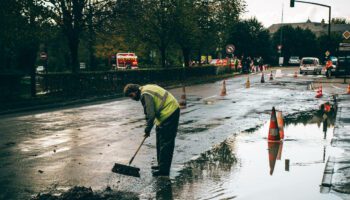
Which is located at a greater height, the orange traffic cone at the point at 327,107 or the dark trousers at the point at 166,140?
the dark trousers at the point at 166,140

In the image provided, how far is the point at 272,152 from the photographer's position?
9547mm

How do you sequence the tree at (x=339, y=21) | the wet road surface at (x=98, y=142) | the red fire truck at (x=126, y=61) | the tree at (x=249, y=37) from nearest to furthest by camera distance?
1. the wet road surface at (x=98, y=142)
2. the red fire truck at (x=126, y=61)
3. the tree at (x=249, y=37)
4. the tree at (x=339, y=21)

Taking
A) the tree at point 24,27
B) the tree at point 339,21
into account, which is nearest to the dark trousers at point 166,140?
the tree at point 24,27

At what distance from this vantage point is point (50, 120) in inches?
597

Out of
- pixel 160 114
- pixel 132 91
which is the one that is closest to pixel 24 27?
pixel 132 91

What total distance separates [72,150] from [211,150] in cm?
282

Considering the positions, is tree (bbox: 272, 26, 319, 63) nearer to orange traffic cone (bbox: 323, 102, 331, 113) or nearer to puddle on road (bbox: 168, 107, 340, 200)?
orange traffic cone (bbox: 323, 102, 331, 113)

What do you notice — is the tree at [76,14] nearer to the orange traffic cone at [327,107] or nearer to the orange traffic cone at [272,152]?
the orange traffic cone at [327,107]

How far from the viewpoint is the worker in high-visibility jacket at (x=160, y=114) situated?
7.27 metres

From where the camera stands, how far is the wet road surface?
7.14m

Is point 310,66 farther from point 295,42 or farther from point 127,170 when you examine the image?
point 127,170

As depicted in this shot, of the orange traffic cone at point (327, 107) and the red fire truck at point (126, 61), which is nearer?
the orange traffic cone at point (327, 107)

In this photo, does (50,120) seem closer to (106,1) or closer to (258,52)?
(106,1)

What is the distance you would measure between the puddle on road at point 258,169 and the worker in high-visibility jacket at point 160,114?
15.0 inches
